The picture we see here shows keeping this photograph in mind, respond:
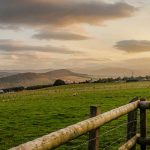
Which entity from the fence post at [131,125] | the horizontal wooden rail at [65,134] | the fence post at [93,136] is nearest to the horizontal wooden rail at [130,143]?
the fence post at [131,125]

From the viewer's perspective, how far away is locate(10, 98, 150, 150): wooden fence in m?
5.33

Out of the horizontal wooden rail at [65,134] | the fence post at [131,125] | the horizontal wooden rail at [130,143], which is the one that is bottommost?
the horizontal wooden rail at [130,143]

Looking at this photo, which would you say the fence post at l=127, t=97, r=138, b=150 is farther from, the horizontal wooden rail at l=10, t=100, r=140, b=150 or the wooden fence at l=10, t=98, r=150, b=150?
the horizontal wooden rail at l=10, t=100, r=140, b=150

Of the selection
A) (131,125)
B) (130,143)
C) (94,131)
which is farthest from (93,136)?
(131,125)

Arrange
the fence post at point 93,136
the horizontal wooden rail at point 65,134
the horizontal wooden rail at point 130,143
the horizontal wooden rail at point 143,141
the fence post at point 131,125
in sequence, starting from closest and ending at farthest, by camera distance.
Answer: the horizontal wooden rail at point 65,134, the fence post at point 93,136, the horizontal wooden rail at point 130,143, the fence post at point 131,125, the horizontal wooden rail at point 143,141

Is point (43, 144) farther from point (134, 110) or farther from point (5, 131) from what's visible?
point (5, 131)

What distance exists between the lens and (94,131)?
26.2ft

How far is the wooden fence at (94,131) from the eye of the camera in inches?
210

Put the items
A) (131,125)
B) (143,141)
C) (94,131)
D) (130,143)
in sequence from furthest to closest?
(143,141) → (131,125) → (130,143) → (94,131)

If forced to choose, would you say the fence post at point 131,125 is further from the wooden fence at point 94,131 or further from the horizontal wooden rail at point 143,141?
the horizontal wooden rail at point 143,141

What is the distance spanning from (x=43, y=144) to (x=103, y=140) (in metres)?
12.7

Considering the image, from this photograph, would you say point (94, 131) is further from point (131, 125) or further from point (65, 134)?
point (131, 125)

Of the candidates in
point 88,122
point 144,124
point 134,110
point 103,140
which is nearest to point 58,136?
point 88,122

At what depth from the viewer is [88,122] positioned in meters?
7.20
